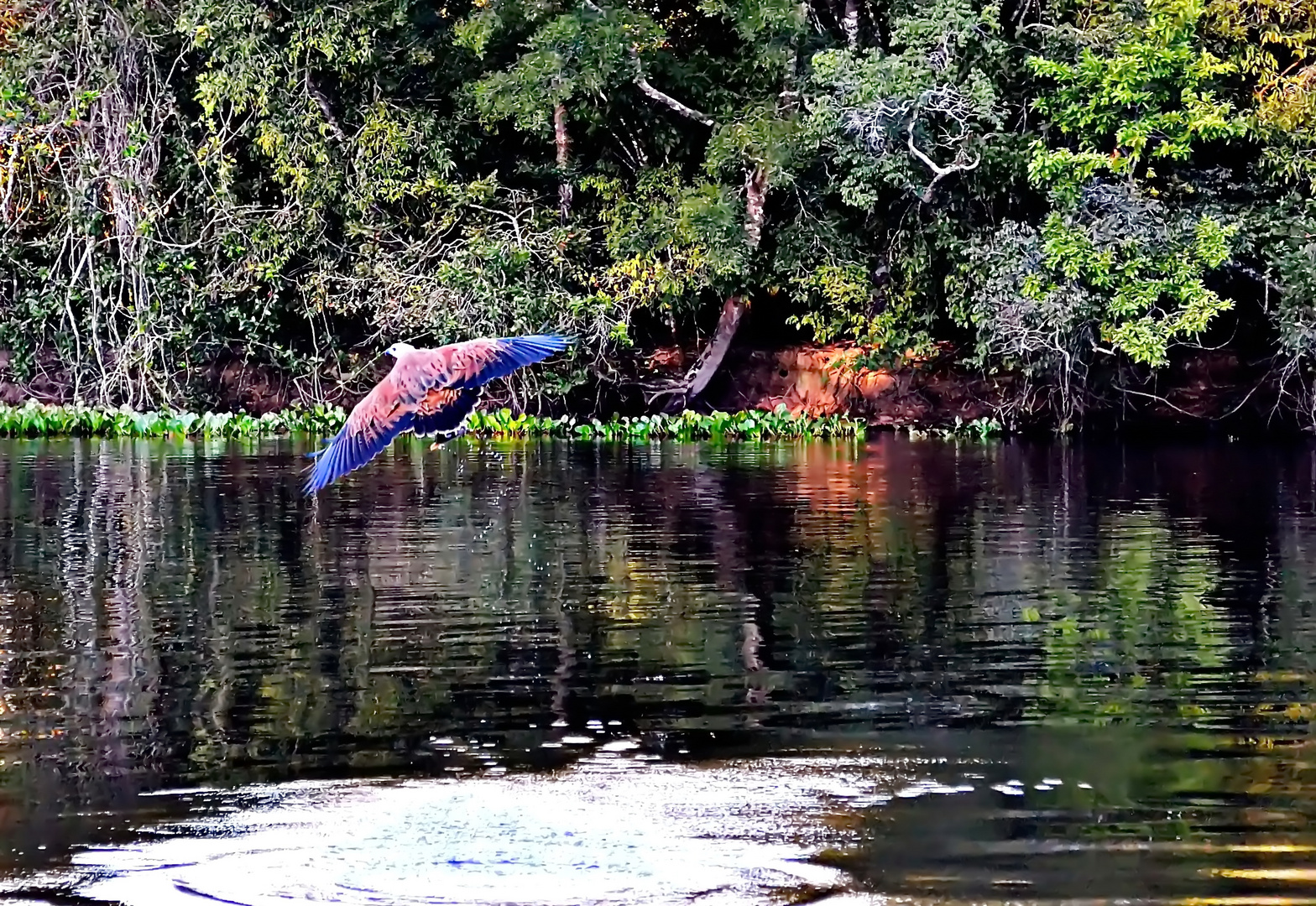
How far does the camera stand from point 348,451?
30.9 feet

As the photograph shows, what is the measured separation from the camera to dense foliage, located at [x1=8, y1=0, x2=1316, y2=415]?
19891mm

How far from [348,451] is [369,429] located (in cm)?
16

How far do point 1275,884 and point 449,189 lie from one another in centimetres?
1876

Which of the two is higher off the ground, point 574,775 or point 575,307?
point 575,307

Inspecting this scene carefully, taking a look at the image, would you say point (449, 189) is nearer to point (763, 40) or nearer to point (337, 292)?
point (337, 292)

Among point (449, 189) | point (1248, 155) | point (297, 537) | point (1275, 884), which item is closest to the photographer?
point (1275, 884)

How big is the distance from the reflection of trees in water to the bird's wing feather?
1.14 meters

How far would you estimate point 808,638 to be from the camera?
8.48 m

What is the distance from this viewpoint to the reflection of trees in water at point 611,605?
22.9 feet

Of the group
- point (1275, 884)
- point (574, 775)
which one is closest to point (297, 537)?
point (574, 775)

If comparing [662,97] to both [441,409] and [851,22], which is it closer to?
[851,22]

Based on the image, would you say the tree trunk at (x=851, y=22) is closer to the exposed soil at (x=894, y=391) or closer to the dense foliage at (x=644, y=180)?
the dense foliage at (x=644, y=180)

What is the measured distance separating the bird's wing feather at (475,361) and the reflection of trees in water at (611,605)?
114 centimetres

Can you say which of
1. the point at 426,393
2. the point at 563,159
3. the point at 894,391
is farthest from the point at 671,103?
the point at 426,393
